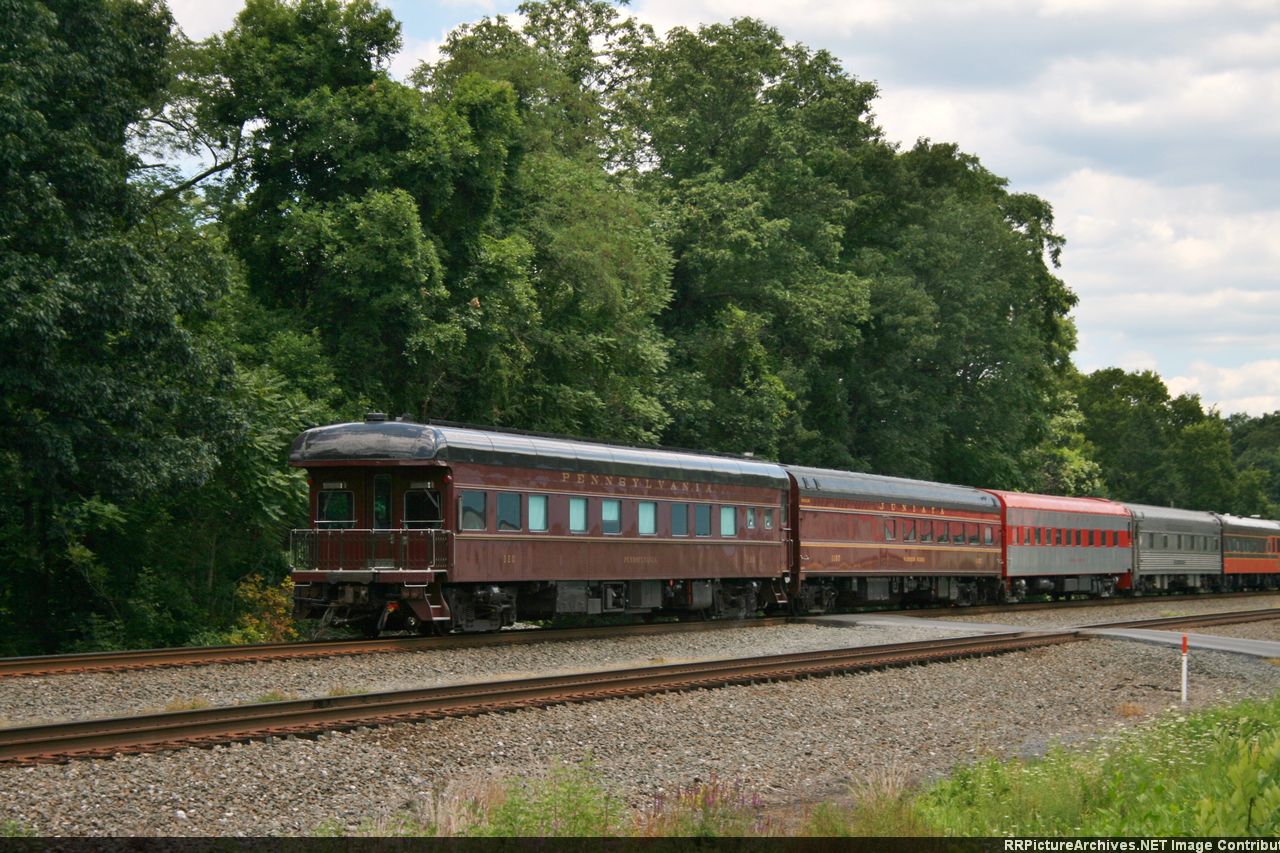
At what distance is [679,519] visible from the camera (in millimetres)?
28312

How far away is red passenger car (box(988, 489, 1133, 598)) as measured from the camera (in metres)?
43.2

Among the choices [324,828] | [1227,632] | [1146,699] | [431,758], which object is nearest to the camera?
[324,828]

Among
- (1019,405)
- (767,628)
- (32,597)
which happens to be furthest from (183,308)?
(1019,405)

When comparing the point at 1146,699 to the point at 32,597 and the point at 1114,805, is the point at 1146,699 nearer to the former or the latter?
the point at 1114,805

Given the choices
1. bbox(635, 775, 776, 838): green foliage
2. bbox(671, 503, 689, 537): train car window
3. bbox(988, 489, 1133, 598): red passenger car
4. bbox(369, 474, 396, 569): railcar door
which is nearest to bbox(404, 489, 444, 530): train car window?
bbox(369, 474, 396, 569): railcar door

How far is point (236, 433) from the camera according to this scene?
25656mm

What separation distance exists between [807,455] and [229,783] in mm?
44570

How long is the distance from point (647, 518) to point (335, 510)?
250 inches

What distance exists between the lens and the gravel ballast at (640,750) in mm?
10125

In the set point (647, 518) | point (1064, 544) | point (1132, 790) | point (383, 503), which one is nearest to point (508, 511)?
point (383, 503)

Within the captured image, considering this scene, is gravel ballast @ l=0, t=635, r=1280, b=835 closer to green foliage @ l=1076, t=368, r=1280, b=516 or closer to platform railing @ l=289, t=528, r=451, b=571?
platform railing @ l=289, t=528, r=451, b=571

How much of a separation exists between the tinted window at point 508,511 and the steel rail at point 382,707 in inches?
210

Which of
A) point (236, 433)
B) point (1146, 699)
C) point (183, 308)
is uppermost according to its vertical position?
point (183, 308)

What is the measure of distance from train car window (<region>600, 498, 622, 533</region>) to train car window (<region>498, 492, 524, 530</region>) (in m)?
2.42
